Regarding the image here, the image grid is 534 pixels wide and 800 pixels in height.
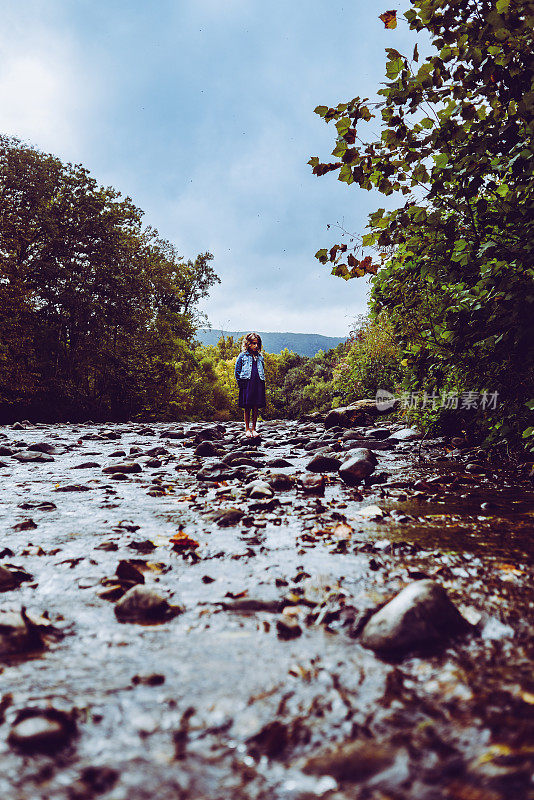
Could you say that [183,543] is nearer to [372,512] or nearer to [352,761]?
[372,512]

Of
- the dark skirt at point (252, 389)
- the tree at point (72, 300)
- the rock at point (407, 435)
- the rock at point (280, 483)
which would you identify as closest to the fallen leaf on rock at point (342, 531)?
the rock at point (280, 483)

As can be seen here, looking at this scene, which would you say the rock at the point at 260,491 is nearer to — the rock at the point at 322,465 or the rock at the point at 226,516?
the rock at the point at 226,516

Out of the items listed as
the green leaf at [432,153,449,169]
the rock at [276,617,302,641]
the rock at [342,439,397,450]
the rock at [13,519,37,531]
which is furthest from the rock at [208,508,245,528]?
the rock at [342,439,397,450]

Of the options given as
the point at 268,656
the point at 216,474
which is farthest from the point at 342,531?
the point at 216,474

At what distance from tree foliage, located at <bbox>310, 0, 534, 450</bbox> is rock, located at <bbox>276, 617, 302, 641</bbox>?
2764 millimetres

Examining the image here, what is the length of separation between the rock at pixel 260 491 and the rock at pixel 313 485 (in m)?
0.38

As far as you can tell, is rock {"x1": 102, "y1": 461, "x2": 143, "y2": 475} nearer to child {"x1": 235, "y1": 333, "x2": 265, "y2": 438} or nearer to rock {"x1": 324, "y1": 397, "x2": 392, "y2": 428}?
child {"x1": 235, "y1": 333, "x2": 265, "y2": 438}

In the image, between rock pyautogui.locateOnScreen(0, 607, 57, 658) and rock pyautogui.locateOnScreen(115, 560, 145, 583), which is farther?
rock pyautogui.locateOnScreen(115, 560, 145, 583)

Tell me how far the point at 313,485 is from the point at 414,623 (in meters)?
2.83

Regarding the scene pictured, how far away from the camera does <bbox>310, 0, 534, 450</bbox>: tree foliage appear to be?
9.50 feet

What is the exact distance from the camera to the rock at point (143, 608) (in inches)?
68.7

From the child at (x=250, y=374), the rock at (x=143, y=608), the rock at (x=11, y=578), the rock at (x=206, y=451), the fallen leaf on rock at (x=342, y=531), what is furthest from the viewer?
the child at (x=250, y=374)

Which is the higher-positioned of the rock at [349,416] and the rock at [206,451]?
the rock at [349,416]

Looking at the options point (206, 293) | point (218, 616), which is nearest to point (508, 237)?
point (218, 616)
